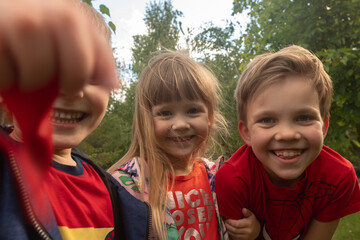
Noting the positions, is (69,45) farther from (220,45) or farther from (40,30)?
(220,45)

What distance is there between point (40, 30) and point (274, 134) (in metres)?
1.52

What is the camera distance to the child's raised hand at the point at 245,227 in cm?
174

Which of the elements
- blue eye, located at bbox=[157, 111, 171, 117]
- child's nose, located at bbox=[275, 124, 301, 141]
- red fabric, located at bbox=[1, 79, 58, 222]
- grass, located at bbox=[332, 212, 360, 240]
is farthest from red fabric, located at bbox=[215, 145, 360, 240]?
grass, located at bbox=[332, 212, 360, 240]

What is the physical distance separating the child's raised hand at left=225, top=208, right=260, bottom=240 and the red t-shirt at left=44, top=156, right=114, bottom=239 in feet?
2.93

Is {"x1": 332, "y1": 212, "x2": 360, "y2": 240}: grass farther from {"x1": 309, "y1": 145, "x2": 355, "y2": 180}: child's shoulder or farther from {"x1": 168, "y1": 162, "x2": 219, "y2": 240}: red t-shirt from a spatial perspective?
{"x1": 168, "y1": 162, "x2": 219, "y2": 240}: red t-shirt

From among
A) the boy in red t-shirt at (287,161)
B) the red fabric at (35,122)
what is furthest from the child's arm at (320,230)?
the red fabric at (35,122)

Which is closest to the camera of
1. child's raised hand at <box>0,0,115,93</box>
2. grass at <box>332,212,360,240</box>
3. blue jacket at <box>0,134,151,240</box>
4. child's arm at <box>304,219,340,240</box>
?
child's raised hand at <box>0,0,115,93</box>

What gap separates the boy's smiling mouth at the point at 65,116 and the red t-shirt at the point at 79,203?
225mm

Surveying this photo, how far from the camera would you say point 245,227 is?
1.75 meters

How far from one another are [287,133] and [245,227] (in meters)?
0.66

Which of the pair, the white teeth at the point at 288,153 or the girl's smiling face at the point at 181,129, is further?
the girl's smiling face at the point at 181,129

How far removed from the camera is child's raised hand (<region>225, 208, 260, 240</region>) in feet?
5.71

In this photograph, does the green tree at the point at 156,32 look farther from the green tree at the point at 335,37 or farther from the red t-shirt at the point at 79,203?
the red t-shirt at the point at 79,203

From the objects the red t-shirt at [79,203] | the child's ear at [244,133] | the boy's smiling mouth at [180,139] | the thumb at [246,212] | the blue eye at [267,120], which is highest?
the blue eye at [267,120]
